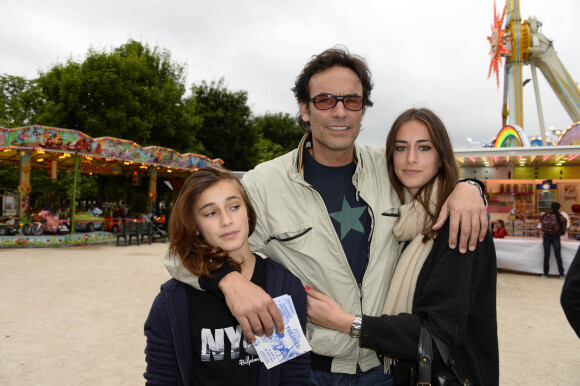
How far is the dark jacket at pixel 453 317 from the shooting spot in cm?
142

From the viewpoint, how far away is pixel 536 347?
4867mm

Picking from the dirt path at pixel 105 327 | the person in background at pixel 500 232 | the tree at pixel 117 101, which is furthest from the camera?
the tree at pixel 117 101

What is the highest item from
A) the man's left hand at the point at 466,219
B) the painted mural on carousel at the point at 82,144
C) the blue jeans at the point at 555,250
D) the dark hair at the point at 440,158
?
the painted mural on carousel at the point at 82,144

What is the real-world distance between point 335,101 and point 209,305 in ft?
3.89

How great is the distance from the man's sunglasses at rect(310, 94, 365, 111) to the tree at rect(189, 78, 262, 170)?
2482 centimetres

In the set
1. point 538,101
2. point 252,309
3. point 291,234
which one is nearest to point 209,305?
point 252,309

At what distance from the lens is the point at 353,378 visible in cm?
181

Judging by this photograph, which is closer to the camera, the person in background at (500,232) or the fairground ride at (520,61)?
the person in background at (500,232)

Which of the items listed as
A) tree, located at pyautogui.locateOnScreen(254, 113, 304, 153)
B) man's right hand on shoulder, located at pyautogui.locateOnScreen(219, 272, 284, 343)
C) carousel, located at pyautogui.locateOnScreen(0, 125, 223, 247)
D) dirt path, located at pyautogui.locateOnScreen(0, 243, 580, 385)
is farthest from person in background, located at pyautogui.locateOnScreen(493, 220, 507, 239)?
tree, located at pyautogui.locateOnScreen(254, 113, 304, 153)

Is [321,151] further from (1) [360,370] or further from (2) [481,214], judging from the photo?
(1) [360,370]

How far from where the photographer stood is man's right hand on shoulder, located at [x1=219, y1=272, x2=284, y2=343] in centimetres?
145

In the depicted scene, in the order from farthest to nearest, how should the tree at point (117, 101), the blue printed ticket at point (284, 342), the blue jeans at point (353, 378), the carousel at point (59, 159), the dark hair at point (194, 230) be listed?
the tree at point (117, 101) < the carousel at point (59, 159) < the blue jeans at point (353, 378) < the dark hair at point (194, 230) < the blue printed ticket at point (284, 342)

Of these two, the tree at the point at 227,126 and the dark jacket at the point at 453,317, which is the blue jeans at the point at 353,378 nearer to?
the dark jacket at the point at 453,317

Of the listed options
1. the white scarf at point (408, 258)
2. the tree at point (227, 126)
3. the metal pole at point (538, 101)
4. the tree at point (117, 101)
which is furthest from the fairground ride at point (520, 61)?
the white scarf at point (408, 258)
